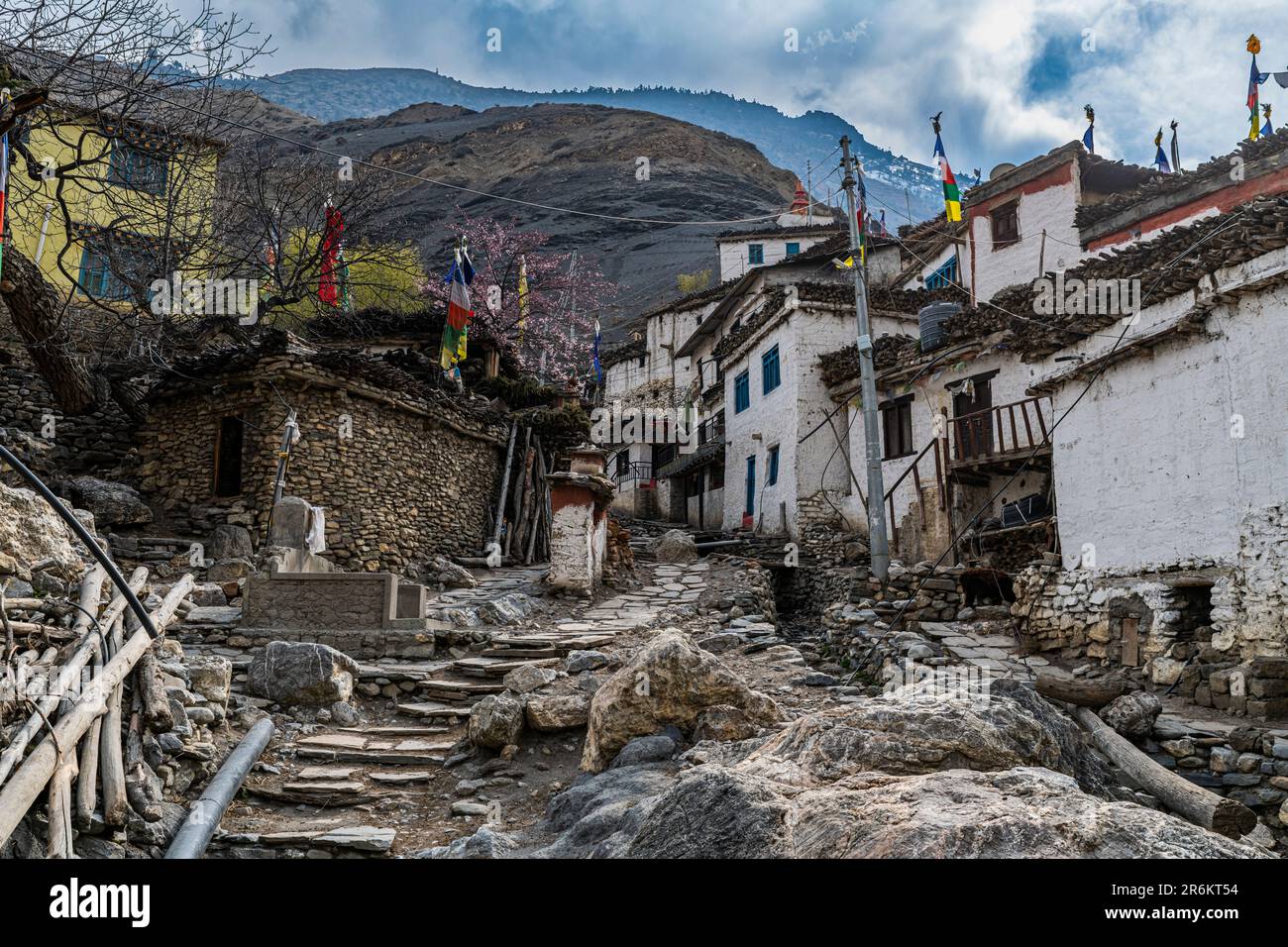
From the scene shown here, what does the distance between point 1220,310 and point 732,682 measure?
Result: 7332 mm

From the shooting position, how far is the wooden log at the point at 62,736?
415 centimetres

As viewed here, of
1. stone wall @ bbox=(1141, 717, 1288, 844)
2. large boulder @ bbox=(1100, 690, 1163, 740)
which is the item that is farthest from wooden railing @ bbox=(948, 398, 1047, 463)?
stone wall @ bbox=(1141, 717, 1288, 844)

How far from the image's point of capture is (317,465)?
15.2 m

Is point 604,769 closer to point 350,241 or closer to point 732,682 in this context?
point 732,682

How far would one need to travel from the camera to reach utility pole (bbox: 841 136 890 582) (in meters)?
14.2

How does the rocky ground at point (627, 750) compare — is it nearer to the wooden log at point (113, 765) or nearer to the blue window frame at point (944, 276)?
the wooden log at point (113, 765)

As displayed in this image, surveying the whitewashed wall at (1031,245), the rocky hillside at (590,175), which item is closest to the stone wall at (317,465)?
the whitewashed wall at (1031,245)

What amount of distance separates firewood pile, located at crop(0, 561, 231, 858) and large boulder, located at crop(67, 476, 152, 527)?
810cm

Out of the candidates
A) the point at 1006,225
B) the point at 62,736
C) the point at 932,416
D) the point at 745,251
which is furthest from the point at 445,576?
the point at 745,251

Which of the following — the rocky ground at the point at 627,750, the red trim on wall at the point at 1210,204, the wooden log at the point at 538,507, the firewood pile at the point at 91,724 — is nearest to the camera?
the rocky ground at the point at 627,750

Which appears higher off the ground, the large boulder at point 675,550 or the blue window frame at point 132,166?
the blue window frame at point 132,166

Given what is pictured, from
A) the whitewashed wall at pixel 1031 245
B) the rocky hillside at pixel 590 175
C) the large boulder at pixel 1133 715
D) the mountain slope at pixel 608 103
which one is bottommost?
the large boulder at pixel 1133 715

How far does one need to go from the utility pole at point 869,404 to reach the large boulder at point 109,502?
1308 cm

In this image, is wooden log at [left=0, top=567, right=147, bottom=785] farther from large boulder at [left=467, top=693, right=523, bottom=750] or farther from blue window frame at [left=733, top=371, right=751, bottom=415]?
blue window frame at [left=733, top=371, right=751, bottom=415]
